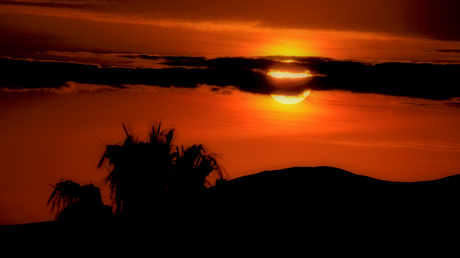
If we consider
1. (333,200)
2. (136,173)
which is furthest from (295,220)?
(136,173)

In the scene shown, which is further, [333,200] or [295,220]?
[333,200]

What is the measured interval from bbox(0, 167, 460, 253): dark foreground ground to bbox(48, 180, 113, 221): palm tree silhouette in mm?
213

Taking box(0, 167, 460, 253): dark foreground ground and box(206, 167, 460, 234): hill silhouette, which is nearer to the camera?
box(0, 167, 460, 253): dark foreground ground

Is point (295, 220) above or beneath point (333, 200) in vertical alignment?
beneath

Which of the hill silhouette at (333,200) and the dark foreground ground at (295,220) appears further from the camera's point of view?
the hill silhouette at (333,200)

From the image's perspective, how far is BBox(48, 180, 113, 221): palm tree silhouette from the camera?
46.1ft

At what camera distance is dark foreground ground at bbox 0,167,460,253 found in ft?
42.4

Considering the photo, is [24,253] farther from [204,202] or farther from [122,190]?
[204,202]

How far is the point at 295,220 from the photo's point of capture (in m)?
13.4

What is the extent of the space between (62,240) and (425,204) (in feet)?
23.2

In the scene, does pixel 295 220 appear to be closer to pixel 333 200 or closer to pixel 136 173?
pixel 333 200

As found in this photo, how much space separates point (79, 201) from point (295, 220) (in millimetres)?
4343

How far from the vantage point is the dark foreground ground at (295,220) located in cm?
1292

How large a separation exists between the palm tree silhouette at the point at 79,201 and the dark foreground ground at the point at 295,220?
0.70 ft
